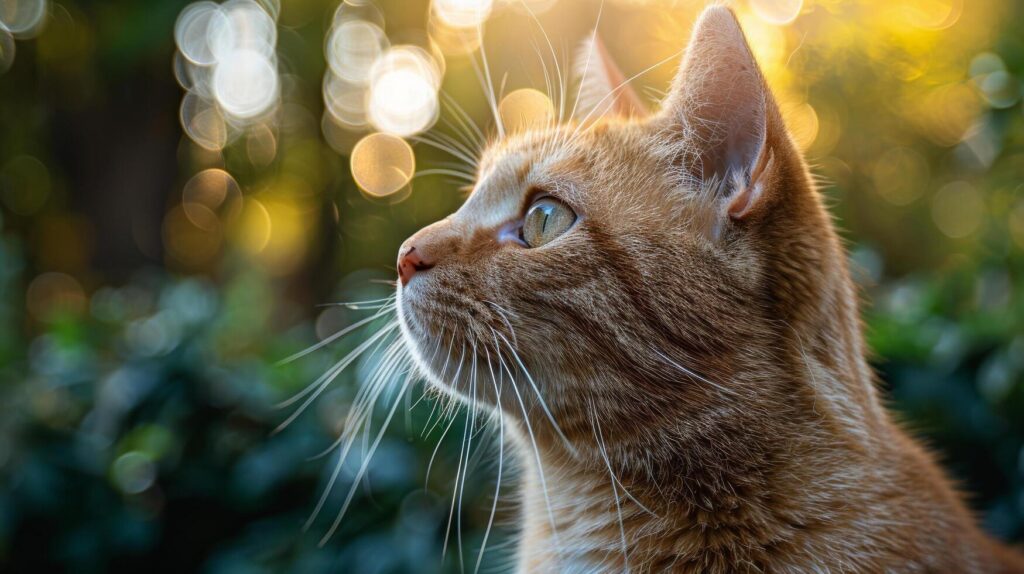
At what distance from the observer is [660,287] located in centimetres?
116

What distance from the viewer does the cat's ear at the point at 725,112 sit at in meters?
1.10

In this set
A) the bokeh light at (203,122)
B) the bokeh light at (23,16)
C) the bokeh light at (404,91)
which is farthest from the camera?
the bokeh light at (203,122)

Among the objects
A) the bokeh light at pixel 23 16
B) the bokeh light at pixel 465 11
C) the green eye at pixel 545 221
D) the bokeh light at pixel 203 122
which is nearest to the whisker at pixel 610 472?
the green eye at pixel 545 221

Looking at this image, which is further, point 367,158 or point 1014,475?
point 367,158

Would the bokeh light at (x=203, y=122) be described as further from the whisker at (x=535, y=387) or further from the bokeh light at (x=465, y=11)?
the whisker at (x=535, y=387)

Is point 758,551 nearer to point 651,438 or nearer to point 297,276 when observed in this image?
point 651,438

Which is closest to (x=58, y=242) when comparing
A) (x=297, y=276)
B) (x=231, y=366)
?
(x=297, y=276)

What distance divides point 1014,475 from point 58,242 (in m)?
6.85

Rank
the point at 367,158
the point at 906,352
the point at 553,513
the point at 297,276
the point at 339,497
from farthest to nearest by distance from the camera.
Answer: the point at 297,276 → the point at 367,158 → the point at 339,497 → the point at 906,352 → the point at 553,513

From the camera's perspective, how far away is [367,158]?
3676 mm

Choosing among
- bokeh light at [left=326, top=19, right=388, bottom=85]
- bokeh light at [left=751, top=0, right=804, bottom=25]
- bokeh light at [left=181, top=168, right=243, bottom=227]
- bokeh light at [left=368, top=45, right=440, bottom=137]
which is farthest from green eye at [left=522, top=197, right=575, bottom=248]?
bokeh light at [left=181, top=168, right=243, bottom=227]

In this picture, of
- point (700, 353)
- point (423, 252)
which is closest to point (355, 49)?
point (423, 252)

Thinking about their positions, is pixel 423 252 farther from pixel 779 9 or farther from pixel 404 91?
pixel 404 91

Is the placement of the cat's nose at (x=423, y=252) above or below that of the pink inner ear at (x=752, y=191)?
above
